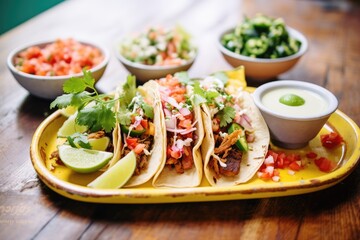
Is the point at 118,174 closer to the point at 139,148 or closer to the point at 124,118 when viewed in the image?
the point at 139,148

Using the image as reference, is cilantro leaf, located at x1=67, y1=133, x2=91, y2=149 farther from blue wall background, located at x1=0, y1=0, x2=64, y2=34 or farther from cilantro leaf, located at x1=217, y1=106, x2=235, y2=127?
blue wall background, located at x1=0, y1=0, x2=64, y2=34

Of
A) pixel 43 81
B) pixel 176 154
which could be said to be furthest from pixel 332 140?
pixel 43 81

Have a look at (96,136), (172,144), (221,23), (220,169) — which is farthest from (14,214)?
(221,23)

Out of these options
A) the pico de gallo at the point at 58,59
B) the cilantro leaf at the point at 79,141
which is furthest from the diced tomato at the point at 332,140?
the pico de gallo at the point at 58,59

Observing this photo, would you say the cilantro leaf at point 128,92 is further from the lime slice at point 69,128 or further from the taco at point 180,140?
the lime slice at point 69,128

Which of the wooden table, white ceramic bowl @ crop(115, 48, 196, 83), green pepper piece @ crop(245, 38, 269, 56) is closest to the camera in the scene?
the wooden table

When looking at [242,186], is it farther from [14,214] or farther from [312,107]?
[14,214]

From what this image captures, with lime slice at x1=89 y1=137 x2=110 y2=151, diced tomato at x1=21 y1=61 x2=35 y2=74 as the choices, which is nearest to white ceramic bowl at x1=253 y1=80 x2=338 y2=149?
lime slice at x1=89 y1=137 x2=110 y2=151
